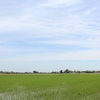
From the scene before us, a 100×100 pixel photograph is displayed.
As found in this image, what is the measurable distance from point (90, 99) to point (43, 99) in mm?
2363

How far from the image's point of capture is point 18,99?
11531mm

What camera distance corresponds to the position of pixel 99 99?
11.7 m

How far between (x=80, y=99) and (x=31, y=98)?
250 centimetres

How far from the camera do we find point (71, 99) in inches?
446

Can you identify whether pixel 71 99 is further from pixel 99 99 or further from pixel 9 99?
pixel 9 99

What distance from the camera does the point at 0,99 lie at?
11875 millimetres

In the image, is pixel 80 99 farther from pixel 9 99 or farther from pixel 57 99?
pixel 9 99

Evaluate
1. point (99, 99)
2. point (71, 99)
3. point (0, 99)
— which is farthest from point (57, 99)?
point (0, 99)

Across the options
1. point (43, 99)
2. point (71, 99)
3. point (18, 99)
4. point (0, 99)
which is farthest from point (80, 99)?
point (0, 99)

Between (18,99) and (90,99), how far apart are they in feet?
11.8

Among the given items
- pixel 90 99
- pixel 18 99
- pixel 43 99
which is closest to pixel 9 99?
pixel 18 99

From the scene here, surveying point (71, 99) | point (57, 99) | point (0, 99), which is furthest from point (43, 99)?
point (0, 99)

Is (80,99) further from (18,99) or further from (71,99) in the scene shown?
(18,99)

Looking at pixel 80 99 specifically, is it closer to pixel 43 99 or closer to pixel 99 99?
pixel 99 99
